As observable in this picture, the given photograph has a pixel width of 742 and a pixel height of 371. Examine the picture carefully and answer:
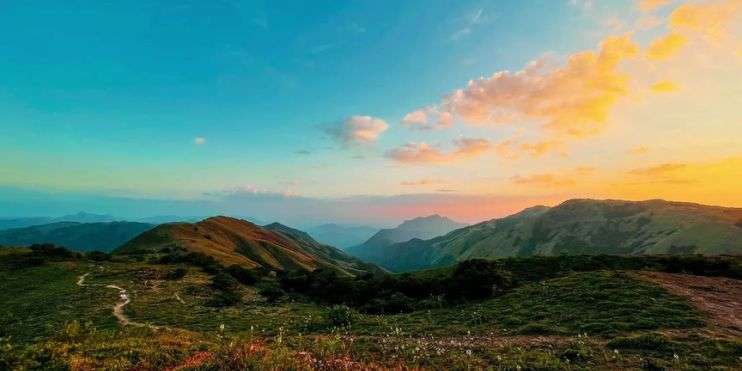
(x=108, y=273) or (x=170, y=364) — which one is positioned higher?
(x=170, y=364)

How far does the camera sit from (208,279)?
46.6 meters

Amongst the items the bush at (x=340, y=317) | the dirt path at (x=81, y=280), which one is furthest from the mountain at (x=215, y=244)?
the bush at (x=340, y=317)

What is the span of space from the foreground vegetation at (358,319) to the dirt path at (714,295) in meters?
0.83

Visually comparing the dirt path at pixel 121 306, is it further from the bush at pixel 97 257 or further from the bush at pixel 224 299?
the bush at pixel 97 257

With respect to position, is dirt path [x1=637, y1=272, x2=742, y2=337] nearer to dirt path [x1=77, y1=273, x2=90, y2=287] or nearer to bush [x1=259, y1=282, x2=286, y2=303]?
bush [x1=259, y1=282, x2=286, y2=303]

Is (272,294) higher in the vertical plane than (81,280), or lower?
lower

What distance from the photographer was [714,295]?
26.4 meters

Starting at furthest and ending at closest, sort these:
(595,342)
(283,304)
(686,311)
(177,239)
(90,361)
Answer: (177,239) → (283,304) → (686,311) → (595,342) → (90,361)

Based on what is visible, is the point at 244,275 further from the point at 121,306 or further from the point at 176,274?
the point at 121,306

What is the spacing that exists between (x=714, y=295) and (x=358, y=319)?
25.1 metres

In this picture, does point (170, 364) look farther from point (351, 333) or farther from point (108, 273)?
point (108, 273)

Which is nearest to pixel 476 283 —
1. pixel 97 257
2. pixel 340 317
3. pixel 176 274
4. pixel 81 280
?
pixel 340 317

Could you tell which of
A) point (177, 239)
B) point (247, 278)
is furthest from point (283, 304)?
point (177, 239)

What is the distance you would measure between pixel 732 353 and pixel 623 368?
200 inches
